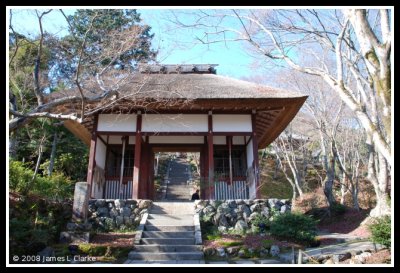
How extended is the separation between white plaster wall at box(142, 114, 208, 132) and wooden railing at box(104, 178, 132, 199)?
2300 millimetres

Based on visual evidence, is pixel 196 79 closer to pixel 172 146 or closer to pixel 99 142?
pixel 172 146

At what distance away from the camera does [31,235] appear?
717 centimetres

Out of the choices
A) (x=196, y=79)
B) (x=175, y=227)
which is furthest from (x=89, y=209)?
(x=196, y=79)

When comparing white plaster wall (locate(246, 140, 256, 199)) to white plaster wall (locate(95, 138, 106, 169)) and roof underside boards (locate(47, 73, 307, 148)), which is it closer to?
roof underside boards (locate(47, 73, 307, 148))

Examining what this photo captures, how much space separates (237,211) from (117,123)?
5.18 m

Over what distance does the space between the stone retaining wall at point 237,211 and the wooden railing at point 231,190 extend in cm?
173

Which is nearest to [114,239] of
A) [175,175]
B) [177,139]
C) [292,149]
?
[177,139]

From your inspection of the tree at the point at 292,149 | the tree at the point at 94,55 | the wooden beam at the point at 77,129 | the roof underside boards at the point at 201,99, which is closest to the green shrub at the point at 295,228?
the roof underside boards at the point at 201,99

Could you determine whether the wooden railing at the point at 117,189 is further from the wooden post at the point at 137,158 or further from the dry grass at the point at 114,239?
the dry grass at the point at 114,239

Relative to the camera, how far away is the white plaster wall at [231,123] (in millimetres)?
12048

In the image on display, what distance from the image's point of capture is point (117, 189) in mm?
12586

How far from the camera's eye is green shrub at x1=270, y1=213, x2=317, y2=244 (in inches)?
342

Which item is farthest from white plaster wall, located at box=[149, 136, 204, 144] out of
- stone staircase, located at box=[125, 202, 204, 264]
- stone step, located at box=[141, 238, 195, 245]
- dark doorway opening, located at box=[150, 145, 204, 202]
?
stone step, located at box=[141, 238, 195, 245]

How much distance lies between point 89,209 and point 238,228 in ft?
14.5
